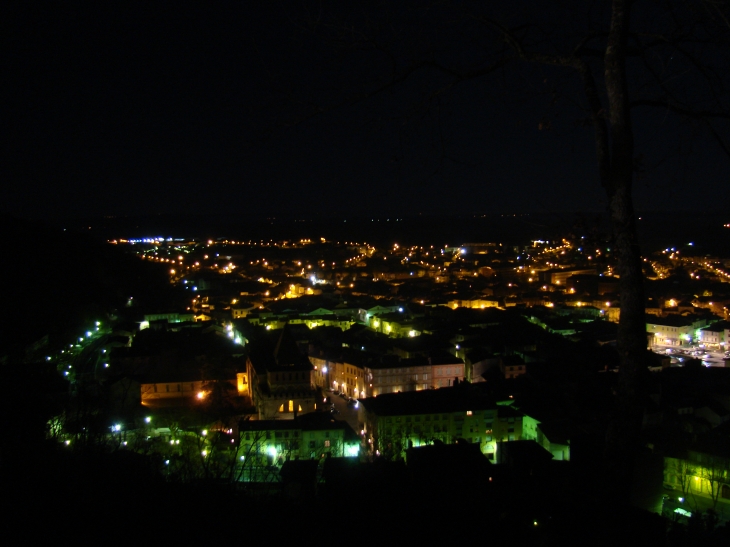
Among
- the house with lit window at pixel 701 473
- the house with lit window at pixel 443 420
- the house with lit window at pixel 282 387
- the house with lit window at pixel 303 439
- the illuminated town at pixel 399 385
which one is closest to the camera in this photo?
the illuminated town at pixel 399 385

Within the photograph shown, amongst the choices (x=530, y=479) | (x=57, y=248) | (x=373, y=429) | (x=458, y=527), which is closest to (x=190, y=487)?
(x=458, y=527)

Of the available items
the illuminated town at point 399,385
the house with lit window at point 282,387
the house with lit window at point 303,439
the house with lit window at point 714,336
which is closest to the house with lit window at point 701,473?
the illuminated town at point 399,385

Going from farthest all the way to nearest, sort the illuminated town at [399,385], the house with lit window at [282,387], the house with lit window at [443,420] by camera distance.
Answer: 1. the house with lit window at [282,387]
2. the house with lit window at [443,420]
3. the illuminated town at [399,385]

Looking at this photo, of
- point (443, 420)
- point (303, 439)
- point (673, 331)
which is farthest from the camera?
point (673, 331)

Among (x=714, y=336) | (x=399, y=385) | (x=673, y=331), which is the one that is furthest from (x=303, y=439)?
(x=714, y=336)

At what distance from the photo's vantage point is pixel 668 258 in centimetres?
4056

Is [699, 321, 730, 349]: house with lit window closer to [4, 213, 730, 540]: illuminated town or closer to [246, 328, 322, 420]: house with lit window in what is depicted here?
[4, 213, 730, 540]: illuminated town

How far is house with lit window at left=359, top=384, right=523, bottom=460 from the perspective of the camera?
9734 mm

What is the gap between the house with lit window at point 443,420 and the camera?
9.73 m

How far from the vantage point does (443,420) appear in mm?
10047

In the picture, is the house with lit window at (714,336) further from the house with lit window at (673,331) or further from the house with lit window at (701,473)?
the house with lit window at (701,473)

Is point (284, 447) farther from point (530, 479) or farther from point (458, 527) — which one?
point (458, 527)

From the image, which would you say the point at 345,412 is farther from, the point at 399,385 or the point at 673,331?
the point at 673,331

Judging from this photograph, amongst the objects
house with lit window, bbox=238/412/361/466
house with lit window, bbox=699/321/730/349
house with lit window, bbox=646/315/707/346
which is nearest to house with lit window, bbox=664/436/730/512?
house with lit window, bbox=238/412/361/466
